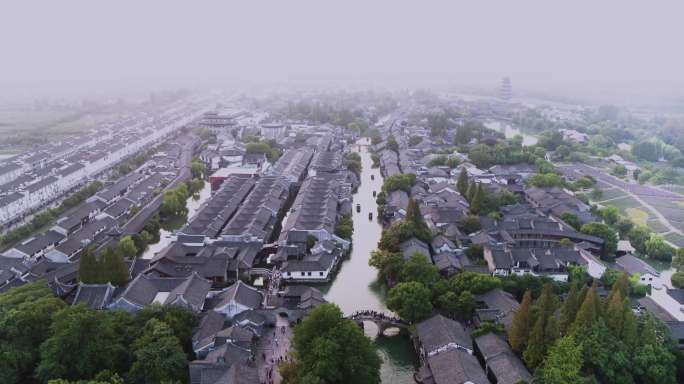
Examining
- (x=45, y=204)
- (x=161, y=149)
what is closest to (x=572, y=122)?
(x=161, y=149)

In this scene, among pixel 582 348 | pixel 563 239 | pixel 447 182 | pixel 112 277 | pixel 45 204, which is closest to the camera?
pixel 582 348

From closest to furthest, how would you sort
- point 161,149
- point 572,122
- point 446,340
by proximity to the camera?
1. point 446,340
2. point 161,149
3. point 572,122

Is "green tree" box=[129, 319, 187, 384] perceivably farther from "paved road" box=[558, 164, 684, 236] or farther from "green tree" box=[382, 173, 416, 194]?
"paved road" box=[558, 164, 684, 236]

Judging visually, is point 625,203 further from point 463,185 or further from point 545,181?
point 463,185

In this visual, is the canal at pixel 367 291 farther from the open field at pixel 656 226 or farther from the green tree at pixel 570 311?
the open field at pixel 656 226

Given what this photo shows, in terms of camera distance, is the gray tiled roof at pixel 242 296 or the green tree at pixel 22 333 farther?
the gray tiled roof at pixel 242 296

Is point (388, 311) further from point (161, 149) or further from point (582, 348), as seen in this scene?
point (161, 149)

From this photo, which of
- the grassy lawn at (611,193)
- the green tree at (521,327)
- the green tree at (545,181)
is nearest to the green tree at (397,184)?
the green tree at (545,181)
